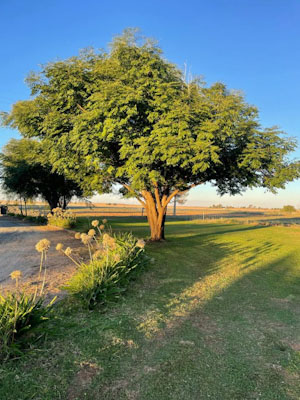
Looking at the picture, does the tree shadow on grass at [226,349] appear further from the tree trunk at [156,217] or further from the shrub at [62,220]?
the shrub at [62,220]

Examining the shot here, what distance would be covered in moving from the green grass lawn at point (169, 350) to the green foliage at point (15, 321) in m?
0.17

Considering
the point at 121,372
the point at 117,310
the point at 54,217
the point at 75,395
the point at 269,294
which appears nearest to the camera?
the point at 75,395

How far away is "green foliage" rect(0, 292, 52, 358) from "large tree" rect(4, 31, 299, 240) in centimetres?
600

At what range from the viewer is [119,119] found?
27.9 feet

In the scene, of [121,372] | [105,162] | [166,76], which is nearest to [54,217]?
[105,162]

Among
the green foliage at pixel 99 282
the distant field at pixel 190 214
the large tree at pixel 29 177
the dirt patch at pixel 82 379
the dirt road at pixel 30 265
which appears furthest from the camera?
the distant field at pixel 190 214

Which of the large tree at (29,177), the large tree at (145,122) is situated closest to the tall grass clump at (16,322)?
the large tree at (145,122)

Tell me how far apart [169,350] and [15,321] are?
1929 millimetres

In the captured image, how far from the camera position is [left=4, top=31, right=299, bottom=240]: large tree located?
850 cm

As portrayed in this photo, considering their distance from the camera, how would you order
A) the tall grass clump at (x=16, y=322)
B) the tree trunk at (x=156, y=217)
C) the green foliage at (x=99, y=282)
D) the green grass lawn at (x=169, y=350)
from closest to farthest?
the green grass lawn at (x=169, y=350), the tall grass clump at (x=16, y=322), the green foliage at (x=99, y=282), the tree trunk at (x=156, y=217)

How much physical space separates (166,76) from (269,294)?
857cm

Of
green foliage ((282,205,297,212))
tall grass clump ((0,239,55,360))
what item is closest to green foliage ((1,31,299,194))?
tall grass clump ((0,239,55,360))

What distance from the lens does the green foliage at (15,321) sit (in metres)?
2.91

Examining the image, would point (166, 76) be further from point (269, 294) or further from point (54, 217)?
point (54, 217)
